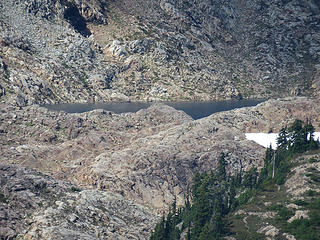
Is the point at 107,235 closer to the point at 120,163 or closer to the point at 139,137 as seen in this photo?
the point at 120,163

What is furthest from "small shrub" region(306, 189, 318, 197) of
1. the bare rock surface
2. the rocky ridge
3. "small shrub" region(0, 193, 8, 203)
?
"small shrub" region(0, 193, 8, 203)

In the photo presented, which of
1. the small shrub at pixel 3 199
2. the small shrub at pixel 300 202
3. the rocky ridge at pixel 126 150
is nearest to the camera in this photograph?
the small shrub at pixel 300 202

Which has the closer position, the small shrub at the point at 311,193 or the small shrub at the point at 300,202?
the small shrub at the point at 300,202

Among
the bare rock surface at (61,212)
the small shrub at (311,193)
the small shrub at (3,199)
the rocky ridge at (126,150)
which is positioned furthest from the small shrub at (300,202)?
the small shrub at (3,199)

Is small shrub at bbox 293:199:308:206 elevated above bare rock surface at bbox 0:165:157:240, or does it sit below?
above

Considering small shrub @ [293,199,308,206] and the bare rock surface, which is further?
small shrub @ [293,199,308,206]

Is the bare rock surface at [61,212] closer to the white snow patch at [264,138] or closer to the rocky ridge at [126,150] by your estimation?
the rocky ridge at [126,150]

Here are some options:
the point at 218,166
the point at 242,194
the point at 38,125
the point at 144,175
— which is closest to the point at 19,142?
the point at 38,125

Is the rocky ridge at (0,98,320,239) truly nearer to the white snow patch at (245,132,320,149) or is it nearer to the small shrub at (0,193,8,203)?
the small shrub at (0,193,8,203)

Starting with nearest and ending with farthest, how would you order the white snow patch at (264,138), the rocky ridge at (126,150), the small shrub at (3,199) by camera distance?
1. the small shrub at (3,199)
2. the rocky ridge at (126,150)
3. the white snow patch at (264,138)

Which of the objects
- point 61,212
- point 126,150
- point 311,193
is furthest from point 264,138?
point 61,212

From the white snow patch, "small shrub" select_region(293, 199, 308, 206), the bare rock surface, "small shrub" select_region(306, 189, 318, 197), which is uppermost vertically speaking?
the white snow patch
